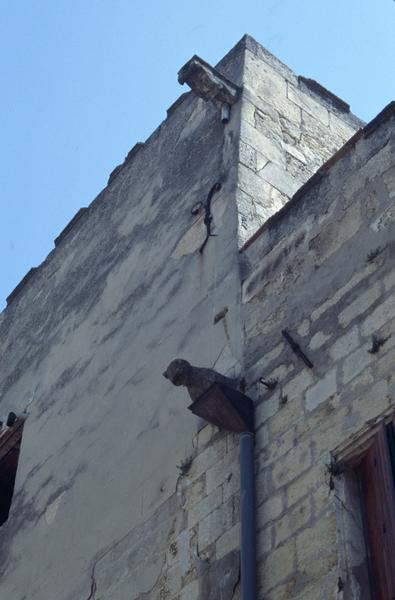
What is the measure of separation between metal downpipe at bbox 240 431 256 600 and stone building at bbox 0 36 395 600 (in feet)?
0.13

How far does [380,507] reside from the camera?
4137mm

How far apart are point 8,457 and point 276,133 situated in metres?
2.79

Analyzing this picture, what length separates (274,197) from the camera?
22.1 ft

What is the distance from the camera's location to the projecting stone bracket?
731 cm

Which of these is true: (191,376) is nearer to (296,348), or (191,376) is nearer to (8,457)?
(296,348)

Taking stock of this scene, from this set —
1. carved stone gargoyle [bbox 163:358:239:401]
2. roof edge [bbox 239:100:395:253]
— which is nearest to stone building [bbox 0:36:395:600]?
roof edge [bbox 239:100:395:253]

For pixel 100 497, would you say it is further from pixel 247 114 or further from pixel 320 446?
pixel 247 114

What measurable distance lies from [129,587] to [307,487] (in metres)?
1.24

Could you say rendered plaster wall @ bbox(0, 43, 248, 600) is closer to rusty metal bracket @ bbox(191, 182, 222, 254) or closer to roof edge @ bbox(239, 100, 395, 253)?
rusty metal bracket @ bbox(191, 182, 222, 254)

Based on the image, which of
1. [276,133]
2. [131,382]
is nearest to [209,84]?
[276,133]

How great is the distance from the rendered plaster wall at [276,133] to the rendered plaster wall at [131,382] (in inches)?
4.3

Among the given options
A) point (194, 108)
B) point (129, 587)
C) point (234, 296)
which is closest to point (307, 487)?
point (129, 587)

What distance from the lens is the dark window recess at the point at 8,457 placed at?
25.0 feet

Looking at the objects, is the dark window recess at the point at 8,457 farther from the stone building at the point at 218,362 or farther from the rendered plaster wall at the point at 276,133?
the rendered plaster wall at the point at 276,133
